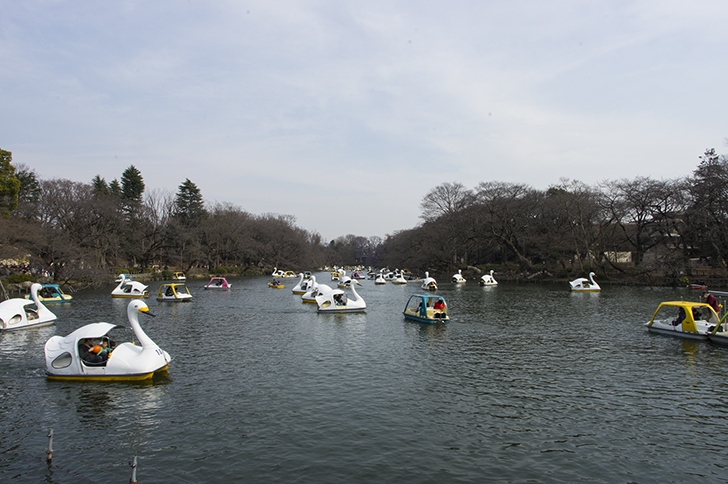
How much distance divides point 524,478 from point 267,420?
688 centimetres

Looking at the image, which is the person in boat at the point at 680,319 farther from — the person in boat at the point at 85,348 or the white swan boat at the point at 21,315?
the white swan boat at the point at 21,315

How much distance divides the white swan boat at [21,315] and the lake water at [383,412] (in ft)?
6.46

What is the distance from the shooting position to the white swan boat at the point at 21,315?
87.5ft

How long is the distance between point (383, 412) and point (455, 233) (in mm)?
74933

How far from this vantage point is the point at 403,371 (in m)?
17.6

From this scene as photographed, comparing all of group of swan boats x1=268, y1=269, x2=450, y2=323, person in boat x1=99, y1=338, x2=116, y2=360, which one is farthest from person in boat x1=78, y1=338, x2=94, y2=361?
group of swan boats x1=268, y1=269, x2=450, y2=323

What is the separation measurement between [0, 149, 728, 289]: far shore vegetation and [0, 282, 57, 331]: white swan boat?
66.2 ft

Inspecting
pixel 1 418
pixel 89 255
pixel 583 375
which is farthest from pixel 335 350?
pixel 89 255

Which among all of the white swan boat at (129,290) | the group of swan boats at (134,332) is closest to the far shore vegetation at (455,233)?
the white swan boat at (129,290)

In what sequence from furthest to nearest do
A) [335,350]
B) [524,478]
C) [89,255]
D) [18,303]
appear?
[89,255] → [18,303] → [335,350] → [524,478]

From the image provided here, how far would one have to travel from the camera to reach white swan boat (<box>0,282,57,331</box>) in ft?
87.5

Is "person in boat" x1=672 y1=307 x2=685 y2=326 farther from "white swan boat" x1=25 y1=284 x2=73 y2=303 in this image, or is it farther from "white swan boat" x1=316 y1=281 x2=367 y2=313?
"white swan boat" x1=25 y1=284 x2=73 y2=303

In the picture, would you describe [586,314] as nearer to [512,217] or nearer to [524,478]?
[524,478]

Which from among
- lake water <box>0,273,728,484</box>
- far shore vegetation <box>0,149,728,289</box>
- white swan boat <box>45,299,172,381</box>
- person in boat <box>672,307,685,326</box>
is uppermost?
far shore vegetation <box>0,149,728,289</box>
